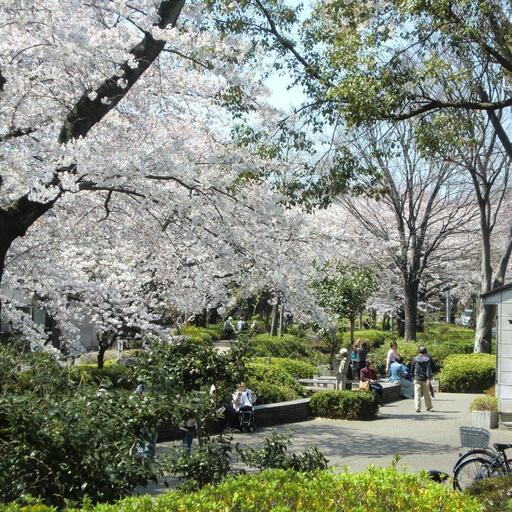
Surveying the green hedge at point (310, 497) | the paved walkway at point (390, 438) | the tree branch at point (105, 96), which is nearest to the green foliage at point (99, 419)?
the green hedge at point (310, 497)

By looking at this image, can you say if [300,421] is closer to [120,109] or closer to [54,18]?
[120,109]

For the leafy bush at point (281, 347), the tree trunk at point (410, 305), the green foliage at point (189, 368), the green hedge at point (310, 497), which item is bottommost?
the green hedge at point (310, 497)

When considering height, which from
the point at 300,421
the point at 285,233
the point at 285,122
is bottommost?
the point at 300,421

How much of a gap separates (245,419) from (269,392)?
2.22m

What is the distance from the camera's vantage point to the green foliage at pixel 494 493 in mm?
5242

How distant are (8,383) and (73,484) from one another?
1.97 metres

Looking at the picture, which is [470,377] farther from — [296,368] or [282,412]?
[282,412]

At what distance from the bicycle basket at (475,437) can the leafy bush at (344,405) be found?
7144mm

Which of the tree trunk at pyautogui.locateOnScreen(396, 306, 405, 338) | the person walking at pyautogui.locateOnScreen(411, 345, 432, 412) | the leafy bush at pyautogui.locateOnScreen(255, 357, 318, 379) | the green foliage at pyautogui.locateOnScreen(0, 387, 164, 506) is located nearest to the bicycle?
the green foliage at pyautogui.locateOnScreen(0, 387, 164, 506)

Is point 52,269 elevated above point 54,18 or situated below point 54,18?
below

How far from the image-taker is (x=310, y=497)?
4.79m

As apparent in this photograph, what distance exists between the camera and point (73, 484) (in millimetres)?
5539

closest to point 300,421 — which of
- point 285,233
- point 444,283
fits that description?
point 285,233

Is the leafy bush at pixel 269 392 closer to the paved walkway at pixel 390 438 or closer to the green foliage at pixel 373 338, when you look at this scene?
the paved walkway at pixel 390 438
